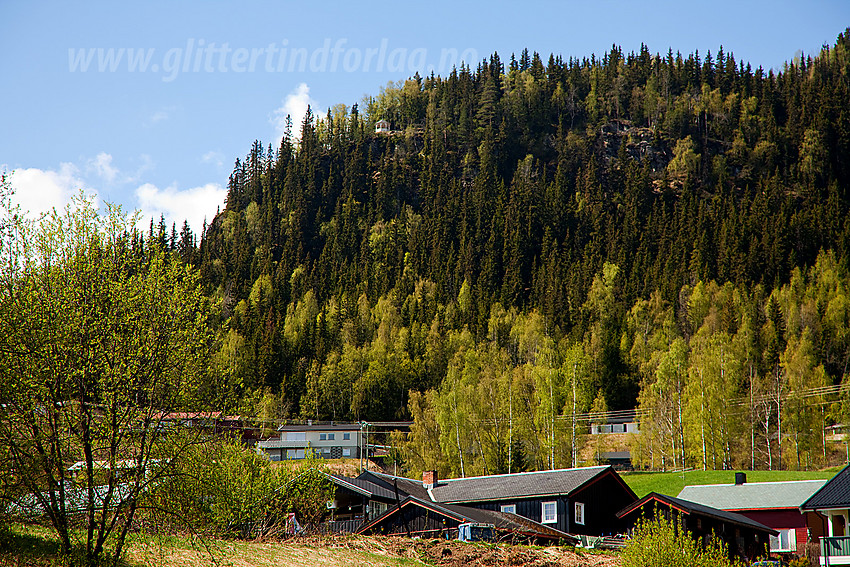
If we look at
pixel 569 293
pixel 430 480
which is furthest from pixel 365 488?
pixel 569 293

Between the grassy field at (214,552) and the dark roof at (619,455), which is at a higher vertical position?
the grassy field at (214,552)

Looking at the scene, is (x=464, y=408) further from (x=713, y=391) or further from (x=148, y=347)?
(x=148, y=347)

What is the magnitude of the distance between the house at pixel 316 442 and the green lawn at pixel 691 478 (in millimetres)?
41858

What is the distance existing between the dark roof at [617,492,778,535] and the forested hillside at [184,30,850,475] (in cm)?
2094

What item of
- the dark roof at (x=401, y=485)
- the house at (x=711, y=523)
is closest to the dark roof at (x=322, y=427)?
the dark roof at (x=401, y=485)

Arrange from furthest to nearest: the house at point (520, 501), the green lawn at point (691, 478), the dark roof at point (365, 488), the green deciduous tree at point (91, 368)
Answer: the green lawn at point (691, 478) → the dark roof at point (365, 488) → the house at point (520, 501) → the green deciduous tree at point (91, 368)

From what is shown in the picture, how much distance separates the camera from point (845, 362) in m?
96.5

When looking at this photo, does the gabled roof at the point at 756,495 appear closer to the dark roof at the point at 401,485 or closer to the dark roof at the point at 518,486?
the dark roof at the point at 518,486

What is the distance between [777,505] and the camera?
1731 inches

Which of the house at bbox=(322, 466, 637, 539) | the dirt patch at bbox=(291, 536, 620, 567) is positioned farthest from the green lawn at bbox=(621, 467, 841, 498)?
the dirt patch at bbox=(291, 536, 620, 567)

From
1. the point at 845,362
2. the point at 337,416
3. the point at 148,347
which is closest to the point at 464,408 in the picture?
the point at 337,416

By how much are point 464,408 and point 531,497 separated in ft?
113

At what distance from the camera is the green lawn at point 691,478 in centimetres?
5700

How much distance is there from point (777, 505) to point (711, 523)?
7.53m
